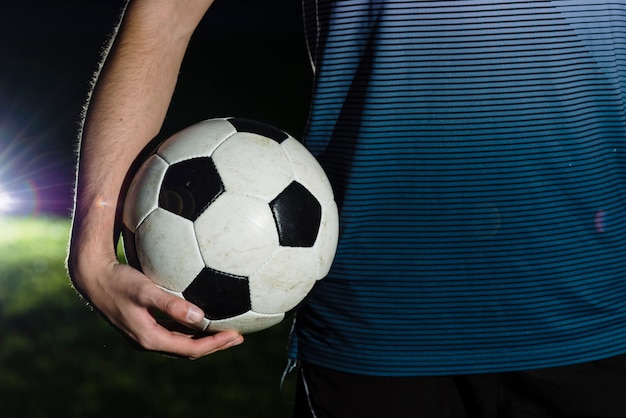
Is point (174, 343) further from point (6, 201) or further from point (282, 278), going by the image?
point (6, 201)

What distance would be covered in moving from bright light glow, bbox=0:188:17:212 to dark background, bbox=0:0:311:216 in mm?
77

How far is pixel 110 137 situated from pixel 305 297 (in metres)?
0.57

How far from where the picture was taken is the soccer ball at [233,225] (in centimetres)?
179

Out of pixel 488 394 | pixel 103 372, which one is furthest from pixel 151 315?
pixel 103 372

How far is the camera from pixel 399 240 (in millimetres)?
1855

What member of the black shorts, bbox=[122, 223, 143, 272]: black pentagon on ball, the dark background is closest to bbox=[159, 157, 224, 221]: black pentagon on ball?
bbox=[122, 223, 143, 272]: black pentagon on ball

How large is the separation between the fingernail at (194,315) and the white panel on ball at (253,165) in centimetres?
30

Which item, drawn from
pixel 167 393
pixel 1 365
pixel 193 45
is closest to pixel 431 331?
pixel 167 393

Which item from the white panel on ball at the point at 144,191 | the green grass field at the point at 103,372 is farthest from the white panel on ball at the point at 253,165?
the green grass field at the point at 103,372

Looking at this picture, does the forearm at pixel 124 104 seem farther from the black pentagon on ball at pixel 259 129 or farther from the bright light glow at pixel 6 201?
the bright light glow at pixel 6 201

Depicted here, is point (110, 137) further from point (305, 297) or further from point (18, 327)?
point (18, 327)

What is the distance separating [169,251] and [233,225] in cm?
15

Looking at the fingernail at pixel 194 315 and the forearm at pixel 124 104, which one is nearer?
the fingernail at pixel 194 315

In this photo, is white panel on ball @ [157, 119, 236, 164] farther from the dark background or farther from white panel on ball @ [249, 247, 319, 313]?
the dark background
